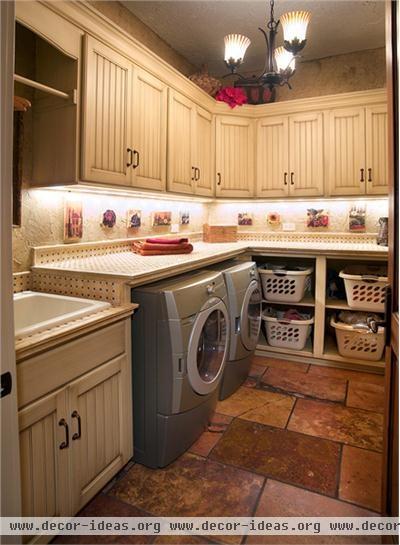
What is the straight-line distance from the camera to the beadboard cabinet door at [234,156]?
3.41 meters

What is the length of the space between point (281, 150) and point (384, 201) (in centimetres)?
107

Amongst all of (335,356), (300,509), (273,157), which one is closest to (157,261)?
(300,509)

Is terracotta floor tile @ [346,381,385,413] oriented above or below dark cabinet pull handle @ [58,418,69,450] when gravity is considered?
below

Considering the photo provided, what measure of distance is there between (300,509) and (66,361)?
1150mm

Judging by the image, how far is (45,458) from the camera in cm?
121

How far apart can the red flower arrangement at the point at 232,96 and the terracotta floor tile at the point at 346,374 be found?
97.6 inches

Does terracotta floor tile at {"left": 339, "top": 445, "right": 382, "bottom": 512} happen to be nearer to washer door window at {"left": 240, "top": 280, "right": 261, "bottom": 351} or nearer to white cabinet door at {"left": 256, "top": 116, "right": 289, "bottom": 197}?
washer door window at {"left": 240, "top": 280, "right": 261, "bottom": 351}

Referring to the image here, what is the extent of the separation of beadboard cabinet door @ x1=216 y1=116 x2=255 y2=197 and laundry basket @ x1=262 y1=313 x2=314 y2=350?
1.29 metres

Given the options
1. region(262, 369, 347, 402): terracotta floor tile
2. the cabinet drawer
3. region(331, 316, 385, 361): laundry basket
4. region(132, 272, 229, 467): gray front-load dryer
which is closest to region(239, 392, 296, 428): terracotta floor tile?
region(262, 369, 347, 402): terracotta floor tile

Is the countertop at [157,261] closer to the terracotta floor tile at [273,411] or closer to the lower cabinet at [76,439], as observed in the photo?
the lower cabinet at [76,439]

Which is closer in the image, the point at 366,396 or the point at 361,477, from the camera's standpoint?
the point at 361,477

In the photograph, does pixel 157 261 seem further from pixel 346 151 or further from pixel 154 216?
pixel 346 151

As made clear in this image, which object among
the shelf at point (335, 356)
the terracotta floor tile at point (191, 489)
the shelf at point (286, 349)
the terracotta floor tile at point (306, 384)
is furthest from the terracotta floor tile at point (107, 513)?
the shelf at point (335, 356)

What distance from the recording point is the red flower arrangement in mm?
3254
